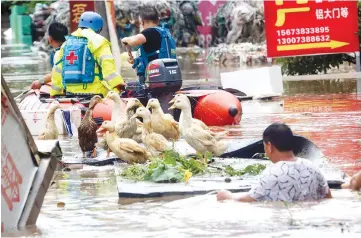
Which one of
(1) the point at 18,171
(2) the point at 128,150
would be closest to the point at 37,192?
(1) the point at 18,171

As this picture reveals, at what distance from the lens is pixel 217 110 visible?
14.1 m

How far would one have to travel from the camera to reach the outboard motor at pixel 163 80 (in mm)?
14023

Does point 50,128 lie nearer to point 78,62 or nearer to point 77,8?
point 78,62

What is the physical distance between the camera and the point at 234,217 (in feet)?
24.9

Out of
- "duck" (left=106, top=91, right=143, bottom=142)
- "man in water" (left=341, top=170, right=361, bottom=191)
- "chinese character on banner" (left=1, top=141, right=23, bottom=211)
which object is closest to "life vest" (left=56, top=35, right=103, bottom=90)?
"duck" (left=106, top=91, right=143, bottom=142)

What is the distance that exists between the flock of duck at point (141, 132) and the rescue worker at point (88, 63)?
1039 millimetres

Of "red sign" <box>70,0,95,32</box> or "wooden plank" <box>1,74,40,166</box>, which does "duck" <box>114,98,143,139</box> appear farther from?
"red sign" <box>70,0,95,32</box>

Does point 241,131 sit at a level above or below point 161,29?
below

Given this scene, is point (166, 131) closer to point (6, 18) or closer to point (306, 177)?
point (306, 177)

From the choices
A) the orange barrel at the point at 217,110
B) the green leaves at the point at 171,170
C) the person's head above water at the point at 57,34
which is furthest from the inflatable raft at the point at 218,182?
the person's head above water at the point at 57,34

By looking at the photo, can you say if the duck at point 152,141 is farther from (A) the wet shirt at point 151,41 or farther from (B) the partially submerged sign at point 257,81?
(B) the partially submerged sign at point 257,81

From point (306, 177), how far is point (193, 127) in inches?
103

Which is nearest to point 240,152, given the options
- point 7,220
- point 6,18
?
point 7,220

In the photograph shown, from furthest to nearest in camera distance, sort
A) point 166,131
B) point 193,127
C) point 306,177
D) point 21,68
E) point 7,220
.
Result: point 21,68 → point 166,131 → point 193,127 → point 306,177 → point 7,220
